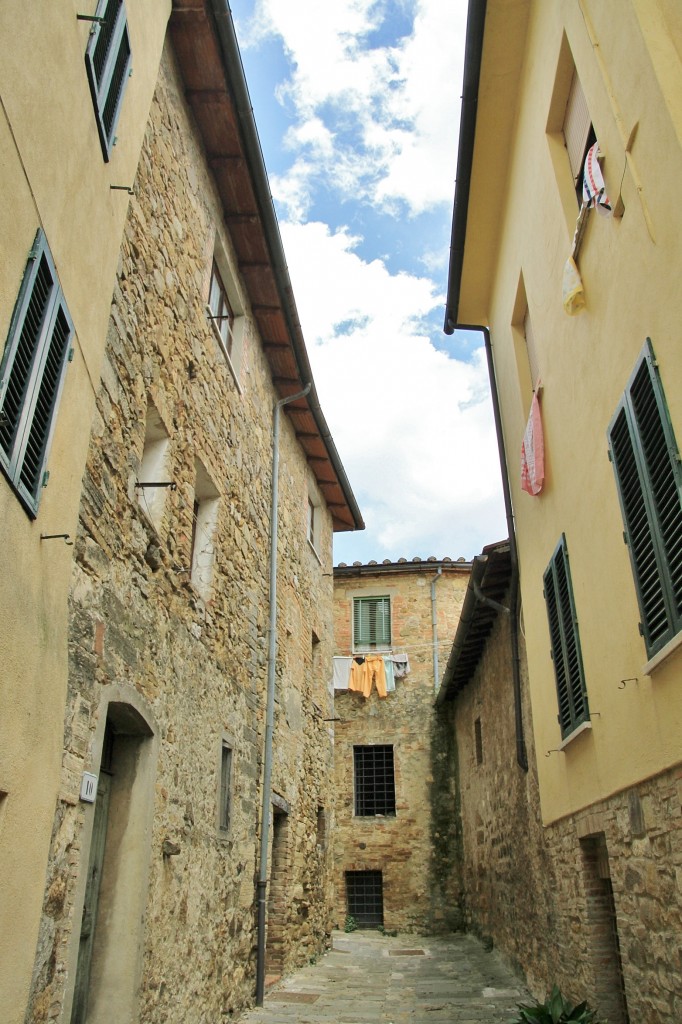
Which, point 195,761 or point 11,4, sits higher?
point 11,4

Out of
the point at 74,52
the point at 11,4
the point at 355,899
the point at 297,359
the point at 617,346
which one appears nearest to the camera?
the point at 11,4

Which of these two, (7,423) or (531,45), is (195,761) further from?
(531,45)

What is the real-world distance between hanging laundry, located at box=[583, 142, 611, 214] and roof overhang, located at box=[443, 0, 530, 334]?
268 cm

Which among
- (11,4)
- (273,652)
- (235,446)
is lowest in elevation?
(273,652)

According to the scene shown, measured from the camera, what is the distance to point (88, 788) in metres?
4.21

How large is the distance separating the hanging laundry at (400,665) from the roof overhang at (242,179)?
8293 millimetres

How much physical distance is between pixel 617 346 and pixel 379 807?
14.8 m

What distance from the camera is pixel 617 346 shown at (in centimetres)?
463

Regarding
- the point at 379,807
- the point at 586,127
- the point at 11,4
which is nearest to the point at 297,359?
the point at 586,127

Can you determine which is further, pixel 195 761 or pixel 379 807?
pixel 379 807

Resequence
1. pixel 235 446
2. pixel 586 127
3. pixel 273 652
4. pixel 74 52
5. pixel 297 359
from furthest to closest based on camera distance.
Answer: pixel 297 359
pixel 273 652
pixel 235 446
pixel 586 127
pixel 74 52

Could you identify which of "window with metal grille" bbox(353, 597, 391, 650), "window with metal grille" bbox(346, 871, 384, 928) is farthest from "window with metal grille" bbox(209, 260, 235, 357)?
"window with metal grille" bbox(346, 871, 384, 928)

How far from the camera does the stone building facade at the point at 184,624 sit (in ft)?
14.9

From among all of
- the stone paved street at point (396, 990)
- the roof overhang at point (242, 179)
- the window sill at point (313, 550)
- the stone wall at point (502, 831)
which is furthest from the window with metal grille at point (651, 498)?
the window sill at point (313, 550)
